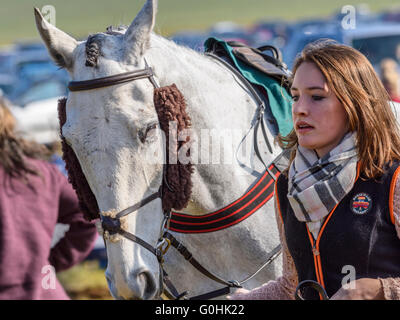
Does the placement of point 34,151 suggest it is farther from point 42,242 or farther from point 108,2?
point 108,2

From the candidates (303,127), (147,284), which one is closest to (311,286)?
(303,127)

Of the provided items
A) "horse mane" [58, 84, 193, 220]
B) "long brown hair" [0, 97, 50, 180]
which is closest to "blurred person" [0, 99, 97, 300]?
"long brown hair" [0, 97, 50, 180]

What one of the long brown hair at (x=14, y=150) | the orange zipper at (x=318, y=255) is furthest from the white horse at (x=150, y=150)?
the orange zipper at (x=318, y=255)

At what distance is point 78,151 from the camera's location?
2818 mm

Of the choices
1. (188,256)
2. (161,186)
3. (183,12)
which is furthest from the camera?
(183,12)

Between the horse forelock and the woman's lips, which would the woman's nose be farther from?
the horse forelock

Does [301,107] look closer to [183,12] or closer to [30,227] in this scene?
[30,227]

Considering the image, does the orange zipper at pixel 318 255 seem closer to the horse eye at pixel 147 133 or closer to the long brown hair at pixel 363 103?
the long brown hair at pixel 363 103

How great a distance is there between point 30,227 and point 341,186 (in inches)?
70.9

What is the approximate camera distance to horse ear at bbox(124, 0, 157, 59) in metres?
2.92

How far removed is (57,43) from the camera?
3008 millimetres

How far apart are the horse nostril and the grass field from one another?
2550cm

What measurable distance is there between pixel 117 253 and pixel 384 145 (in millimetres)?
1220

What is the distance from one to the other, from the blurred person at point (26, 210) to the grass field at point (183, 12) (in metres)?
24.9
